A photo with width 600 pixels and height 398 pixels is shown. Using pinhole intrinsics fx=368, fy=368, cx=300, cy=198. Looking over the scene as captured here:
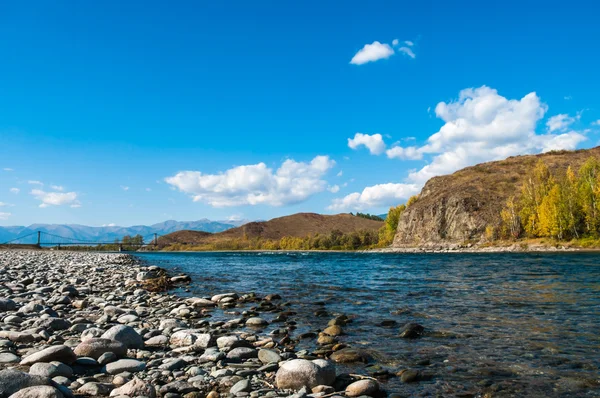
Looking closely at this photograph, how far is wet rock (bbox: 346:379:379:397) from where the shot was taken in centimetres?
578

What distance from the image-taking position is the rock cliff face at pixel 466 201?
399ft

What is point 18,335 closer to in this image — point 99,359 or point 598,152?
point 99,359

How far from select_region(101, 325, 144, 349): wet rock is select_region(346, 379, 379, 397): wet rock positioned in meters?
4.95

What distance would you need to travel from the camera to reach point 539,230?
9656 centimetres

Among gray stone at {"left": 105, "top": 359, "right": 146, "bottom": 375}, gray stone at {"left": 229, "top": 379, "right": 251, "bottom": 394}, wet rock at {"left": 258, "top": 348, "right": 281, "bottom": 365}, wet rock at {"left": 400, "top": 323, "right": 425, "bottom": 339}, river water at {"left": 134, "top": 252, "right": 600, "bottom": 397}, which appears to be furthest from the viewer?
wet rock at {"left": 400, "top": 323, "right": 425, "bottom": 339}

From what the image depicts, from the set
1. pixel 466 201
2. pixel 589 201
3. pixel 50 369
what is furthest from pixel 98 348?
pixel 466 201

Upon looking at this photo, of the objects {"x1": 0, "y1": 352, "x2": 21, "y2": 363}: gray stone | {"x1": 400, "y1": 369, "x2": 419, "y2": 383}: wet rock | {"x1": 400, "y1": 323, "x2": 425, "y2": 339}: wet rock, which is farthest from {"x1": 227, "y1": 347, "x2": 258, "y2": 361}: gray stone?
{"x1": 400, "y1": 323, "x2": 425, "y2": 339}: wet rock

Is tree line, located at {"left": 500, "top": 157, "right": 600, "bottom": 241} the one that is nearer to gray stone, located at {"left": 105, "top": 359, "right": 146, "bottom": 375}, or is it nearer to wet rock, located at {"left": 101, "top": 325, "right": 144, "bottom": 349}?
wet rock, located at {"left": 101, "top": 325, "right": 144, "bottom": 349}

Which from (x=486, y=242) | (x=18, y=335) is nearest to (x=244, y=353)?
(x=18, y=335)

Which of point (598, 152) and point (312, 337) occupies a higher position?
point (598, 152)

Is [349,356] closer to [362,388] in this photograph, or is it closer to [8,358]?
[362,388]

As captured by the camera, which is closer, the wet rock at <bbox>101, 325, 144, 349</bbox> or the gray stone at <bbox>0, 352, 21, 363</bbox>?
the gray stone at <bbox>0, 352, 21, 363</bbox>

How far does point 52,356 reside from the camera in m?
6.49

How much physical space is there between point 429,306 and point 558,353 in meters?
6.41
